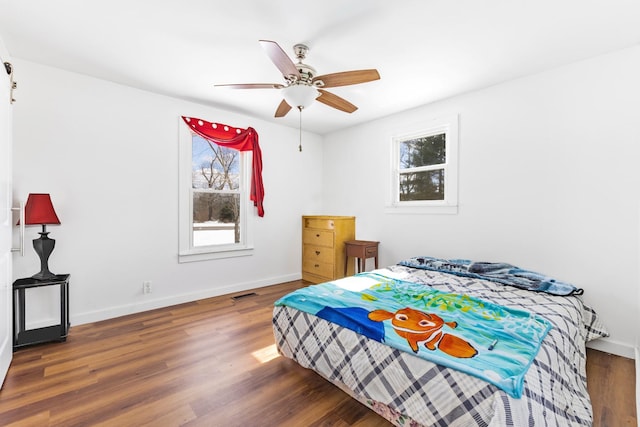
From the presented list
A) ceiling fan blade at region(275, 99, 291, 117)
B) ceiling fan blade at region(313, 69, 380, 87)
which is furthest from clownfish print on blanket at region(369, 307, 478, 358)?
ceiling fan blade at region(275, 99, 291, 117)

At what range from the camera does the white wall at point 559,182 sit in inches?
89.9

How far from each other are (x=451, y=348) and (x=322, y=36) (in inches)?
87.2

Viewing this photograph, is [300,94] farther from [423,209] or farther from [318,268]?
[318,268]

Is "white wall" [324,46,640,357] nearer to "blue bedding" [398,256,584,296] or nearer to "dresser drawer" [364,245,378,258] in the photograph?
"blue bedding" [398,256,584,296]

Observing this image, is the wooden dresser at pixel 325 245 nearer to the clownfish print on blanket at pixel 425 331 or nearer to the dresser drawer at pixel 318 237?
the dresser drawer at pixel 318 237

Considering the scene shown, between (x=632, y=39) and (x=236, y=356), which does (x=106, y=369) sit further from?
(x=632, y=39)

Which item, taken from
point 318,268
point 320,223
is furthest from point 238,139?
point 318,268

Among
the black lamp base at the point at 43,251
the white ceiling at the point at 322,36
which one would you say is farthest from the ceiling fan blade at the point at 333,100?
the black lamp base at the point at 43,251

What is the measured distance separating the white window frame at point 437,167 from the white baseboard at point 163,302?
208 cm

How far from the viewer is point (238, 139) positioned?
3781 millimetres

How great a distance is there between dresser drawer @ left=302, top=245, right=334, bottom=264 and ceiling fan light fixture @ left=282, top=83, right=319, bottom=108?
2311 millimetres

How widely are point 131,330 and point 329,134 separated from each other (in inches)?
148

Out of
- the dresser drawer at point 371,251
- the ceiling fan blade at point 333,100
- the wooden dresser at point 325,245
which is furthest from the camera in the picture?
the wooden dresser at point 325,245

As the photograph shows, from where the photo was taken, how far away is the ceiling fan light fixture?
221 centimetres
